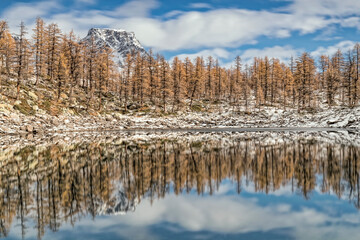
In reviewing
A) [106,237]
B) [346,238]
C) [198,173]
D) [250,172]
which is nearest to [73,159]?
[198,173]

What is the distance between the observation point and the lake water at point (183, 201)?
19.3 feet

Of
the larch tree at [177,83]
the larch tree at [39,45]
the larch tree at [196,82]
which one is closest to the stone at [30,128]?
the larch tree at [39,45]

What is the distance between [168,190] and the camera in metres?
9.02

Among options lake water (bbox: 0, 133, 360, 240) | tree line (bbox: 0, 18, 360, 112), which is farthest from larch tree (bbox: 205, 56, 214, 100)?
lake water (bbox: 0, 133, 360, 240)

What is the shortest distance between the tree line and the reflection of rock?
163 ft

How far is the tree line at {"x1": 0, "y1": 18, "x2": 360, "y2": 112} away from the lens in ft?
200

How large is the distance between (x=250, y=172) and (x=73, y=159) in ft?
31.5

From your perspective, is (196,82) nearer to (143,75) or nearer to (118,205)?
(143,75)

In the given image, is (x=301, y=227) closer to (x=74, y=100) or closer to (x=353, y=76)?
(x=74, y=100)

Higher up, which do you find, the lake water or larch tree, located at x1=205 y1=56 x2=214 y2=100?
larch tree, located at x1=205 y1=56 x2=214 y2=100

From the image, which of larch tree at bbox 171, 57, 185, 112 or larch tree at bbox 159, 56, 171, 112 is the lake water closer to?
larch tree at bbox 159, 56, 171, 112

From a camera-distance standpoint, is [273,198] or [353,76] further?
[353,76]

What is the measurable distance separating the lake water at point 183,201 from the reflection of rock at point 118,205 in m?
0.02

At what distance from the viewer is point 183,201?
7836 millimetres
